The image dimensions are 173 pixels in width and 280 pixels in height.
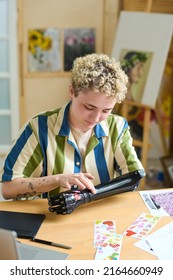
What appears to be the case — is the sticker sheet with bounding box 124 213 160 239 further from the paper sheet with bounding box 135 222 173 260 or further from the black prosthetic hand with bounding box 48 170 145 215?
the black prosthetic hand with bounding box 48 170 145 215

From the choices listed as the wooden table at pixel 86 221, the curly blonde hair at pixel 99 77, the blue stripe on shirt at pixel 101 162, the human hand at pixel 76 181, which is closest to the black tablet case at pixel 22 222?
the wooden table at pixel 86 221

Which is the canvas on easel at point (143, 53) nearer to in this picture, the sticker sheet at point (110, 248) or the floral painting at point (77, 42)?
the floral painting at point (77, 42)

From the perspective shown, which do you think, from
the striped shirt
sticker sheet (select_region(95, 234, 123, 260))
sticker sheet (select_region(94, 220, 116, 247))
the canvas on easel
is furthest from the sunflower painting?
sticker sheet (select_region(95, 234, 123, 260))

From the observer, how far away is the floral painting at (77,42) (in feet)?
10.9

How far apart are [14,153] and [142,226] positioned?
59 cm

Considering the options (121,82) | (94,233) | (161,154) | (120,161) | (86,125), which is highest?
(121,82)

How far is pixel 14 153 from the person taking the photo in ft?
5.28

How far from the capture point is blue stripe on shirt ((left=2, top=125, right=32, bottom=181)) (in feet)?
5.22

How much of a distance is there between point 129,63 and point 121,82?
1.63 meters

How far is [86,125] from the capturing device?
161cm

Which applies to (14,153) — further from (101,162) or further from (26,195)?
(101,162)

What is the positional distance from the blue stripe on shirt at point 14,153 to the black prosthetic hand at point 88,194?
22 centimetres
